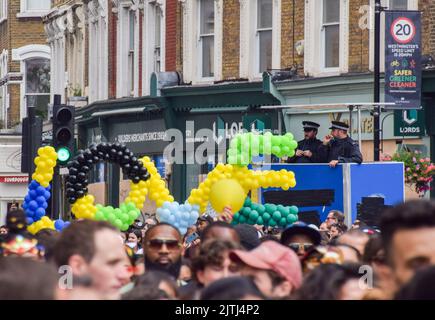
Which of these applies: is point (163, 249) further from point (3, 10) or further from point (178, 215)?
point (3, 10)

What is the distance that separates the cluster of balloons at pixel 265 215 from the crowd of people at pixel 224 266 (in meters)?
4.28

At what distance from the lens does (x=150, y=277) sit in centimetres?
846

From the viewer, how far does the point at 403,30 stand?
25.3 meters

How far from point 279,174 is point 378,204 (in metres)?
2.22

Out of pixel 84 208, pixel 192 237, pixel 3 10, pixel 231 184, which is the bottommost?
pixel 192 237

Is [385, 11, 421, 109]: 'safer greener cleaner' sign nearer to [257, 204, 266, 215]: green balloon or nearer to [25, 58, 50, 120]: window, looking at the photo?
[257, 204, 266, 215]: green balloon

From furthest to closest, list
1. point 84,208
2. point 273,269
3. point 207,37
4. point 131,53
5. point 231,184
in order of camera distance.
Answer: point 131,53
point 207,37
point 231,184
point 84,208
point 273,269

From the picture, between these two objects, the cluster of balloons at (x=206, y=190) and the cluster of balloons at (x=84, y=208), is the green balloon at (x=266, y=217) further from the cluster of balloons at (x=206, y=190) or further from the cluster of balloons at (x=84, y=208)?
the cluster of balloons at (x=84, y=208)

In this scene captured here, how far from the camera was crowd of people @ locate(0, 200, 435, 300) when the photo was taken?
5880 mm

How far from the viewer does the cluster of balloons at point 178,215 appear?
1457cm

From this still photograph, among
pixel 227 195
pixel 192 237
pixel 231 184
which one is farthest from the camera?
pixel 192 237

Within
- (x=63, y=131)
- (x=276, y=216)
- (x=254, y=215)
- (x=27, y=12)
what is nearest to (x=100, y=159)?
(x=254, y=215)

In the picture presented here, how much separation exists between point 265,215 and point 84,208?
1986 millimetres

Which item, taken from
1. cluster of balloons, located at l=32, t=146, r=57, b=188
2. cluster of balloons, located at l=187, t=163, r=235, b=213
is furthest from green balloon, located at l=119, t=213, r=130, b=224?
cluster of balloons, located at l=32, t=146, r=57, b=188
